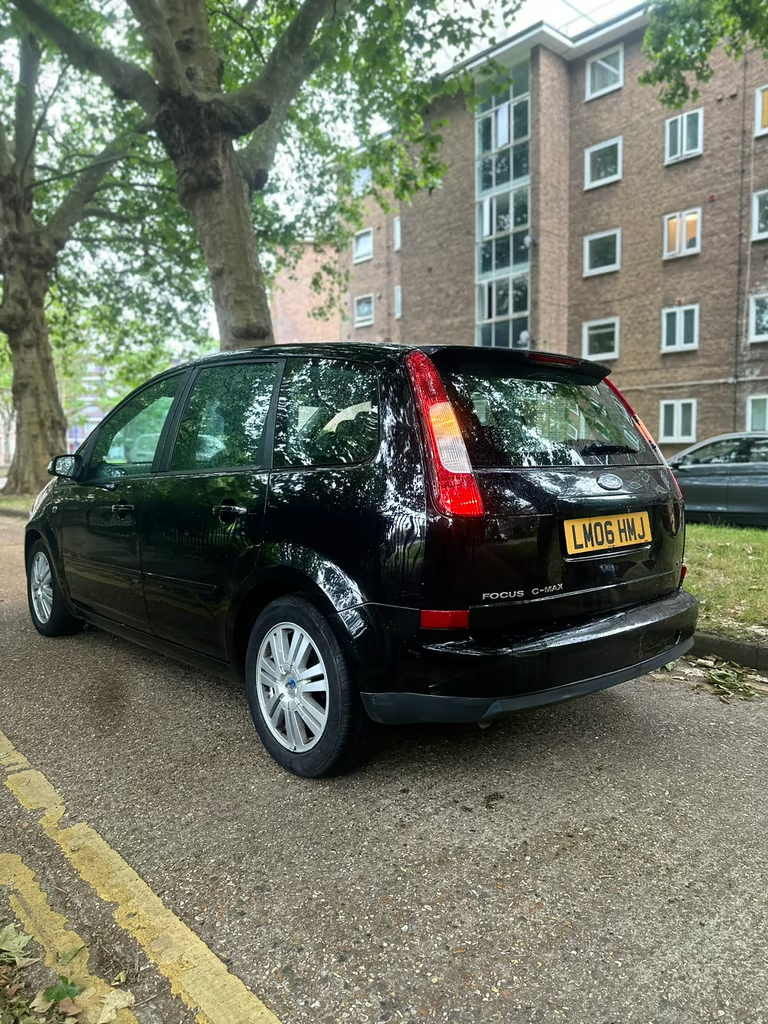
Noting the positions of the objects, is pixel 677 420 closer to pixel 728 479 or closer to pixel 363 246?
pixel 728 479

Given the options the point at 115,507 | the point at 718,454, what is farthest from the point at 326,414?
the point at 718,454

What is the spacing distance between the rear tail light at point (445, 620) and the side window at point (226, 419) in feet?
3.61

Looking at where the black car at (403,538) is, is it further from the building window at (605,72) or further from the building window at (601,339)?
the building window at (605,72)

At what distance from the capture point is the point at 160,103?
9344 millimetres

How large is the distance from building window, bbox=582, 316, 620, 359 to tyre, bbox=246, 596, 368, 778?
2176 centimetres

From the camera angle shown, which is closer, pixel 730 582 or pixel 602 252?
pixel 730 582

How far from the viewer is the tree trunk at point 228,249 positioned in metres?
9.45

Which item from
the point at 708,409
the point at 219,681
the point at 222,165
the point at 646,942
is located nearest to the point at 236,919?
the point at 646,942

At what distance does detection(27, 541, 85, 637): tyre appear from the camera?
481 cm

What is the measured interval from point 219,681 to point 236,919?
2.15m

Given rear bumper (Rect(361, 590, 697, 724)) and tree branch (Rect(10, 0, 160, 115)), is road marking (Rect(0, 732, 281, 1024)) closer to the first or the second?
rear bumper (Rect(361, 590, 697, 724))

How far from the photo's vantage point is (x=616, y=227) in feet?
74.8

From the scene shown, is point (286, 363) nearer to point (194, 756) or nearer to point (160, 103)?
point (194, 756)

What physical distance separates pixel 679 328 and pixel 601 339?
2710 millimetres
